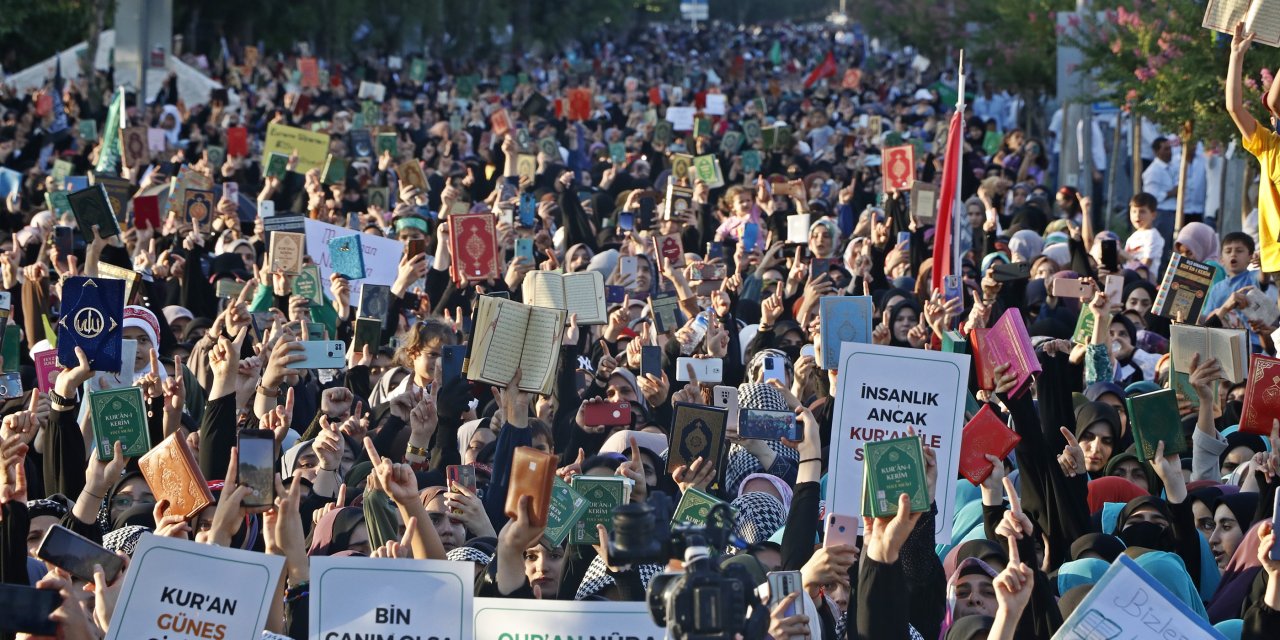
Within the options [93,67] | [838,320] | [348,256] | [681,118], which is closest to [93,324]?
[838,320]

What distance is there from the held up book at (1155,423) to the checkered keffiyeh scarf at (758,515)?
1.42m

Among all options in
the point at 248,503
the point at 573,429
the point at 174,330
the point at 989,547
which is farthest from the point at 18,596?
the point at 174,330

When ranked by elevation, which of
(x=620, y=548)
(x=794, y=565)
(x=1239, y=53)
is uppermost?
(x=1239, y=53)

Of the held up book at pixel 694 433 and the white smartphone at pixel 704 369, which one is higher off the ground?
the white smartphone at pixel 704 369

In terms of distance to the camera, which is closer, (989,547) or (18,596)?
(18,596)

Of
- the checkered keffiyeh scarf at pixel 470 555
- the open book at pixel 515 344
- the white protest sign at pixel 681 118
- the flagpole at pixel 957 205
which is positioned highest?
the white protest sign at pixel 681 118

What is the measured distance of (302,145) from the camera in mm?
18219

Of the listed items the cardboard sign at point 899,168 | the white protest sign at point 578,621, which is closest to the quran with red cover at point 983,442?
the white protest sign at point 578,621

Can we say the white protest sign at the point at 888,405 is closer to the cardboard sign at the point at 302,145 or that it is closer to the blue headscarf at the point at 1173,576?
the blue headscarf at the point at 1173,576

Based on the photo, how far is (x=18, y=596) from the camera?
501cm

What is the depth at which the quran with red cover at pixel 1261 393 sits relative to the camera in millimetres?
8383

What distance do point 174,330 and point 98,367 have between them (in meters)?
3.09

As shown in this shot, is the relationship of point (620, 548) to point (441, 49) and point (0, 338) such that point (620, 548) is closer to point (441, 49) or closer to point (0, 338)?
point (0, 338)

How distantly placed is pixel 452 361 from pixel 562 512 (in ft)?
9.45
